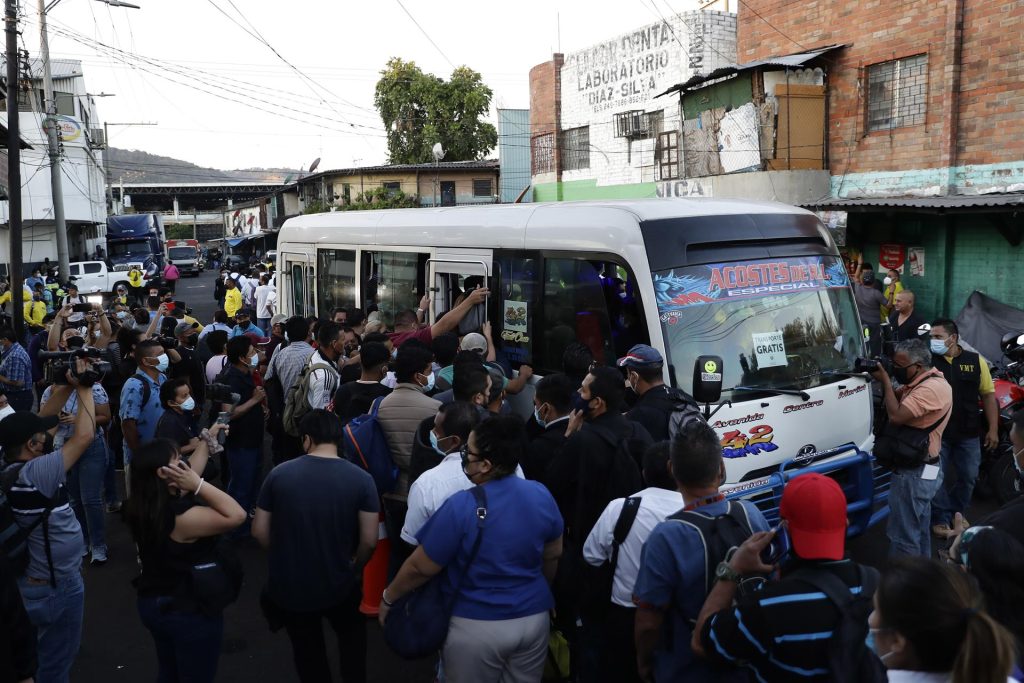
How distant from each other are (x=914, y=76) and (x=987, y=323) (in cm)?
535

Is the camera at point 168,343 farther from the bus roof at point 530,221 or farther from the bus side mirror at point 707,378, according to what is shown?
the bus side mirror at point 707,378

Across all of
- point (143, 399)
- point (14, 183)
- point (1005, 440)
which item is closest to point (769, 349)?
point (1005, 440)

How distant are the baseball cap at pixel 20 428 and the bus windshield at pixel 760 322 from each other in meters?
3.72

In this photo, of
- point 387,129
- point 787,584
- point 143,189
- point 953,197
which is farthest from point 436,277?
point 143,189

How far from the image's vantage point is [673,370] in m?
5.55

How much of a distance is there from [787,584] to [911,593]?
0.45m

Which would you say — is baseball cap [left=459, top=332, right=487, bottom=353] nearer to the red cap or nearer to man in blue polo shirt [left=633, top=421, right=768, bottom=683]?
man in blue polo shirt [left=633, top=421, right=768, bottom=683]

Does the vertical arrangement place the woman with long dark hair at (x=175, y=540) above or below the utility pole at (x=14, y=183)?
below

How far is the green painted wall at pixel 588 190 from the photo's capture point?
21125mm

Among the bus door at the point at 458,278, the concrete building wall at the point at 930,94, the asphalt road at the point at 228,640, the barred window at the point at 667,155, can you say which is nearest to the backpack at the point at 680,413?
the asphalt road at the point at 228,640

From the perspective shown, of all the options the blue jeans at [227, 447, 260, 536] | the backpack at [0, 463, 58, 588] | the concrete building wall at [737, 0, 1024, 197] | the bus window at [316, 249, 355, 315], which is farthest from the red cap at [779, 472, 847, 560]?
the concrete building wall at [737, 0, 1024, 197]

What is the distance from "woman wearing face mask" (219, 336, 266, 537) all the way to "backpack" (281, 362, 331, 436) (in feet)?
1.28

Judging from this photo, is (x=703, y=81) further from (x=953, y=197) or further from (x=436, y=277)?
(x=436, y=277)

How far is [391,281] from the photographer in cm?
957
